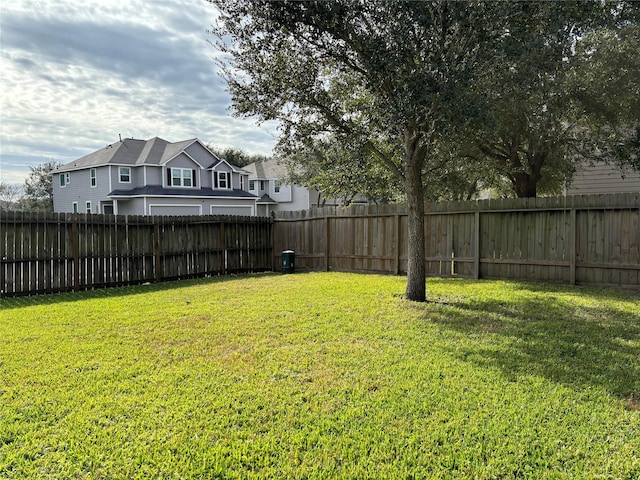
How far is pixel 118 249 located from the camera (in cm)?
1000

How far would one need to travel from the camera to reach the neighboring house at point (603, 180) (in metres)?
13.1

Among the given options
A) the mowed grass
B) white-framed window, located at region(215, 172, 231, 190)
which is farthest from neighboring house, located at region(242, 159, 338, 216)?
the mowed grass

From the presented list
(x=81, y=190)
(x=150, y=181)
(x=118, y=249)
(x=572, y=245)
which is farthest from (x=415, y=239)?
(x=81, y=190)

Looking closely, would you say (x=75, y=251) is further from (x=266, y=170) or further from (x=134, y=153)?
(x=266, y=170)

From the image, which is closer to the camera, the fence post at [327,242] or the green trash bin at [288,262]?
the fence post at [327,242]

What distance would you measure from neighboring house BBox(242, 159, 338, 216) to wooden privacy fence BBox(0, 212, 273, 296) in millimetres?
19283

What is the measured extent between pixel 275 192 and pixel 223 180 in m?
6.60

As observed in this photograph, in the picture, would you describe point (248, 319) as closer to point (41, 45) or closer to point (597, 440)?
point (597, 440)

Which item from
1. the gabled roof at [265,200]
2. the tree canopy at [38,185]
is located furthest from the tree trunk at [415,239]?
the tree canopy at [38,185]

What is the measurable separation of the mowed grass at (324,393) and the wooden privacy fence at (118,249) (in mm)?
2569

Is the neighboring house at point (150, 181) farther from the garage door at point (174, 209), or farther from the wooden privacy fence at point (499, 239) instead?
the wooden privacy fence at point (499, 239)

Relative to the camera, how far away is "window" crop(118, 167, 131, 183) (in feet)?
80.7

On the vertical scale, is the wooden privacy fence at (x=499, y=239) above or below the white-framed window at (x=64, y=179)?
below

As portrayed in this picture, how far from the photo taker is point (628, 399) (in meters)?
3.37
